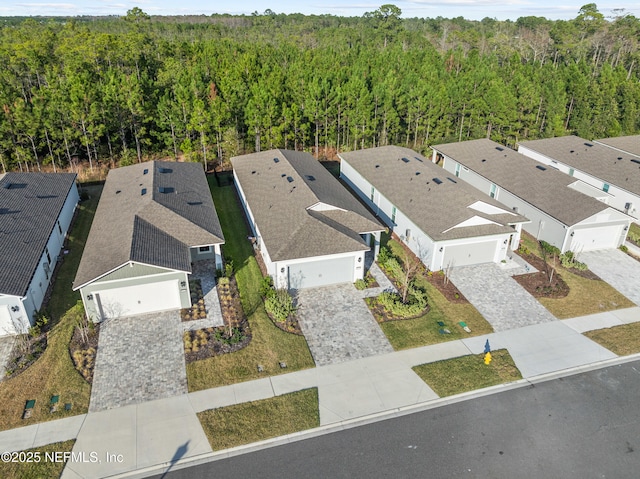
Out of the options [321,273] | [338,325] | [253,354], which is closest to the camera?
[253,354]

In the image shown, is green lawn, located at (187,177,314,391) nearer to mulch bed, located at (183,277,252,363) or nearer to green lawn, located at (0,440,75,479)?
mulch bed, located at (183,277,252,363)

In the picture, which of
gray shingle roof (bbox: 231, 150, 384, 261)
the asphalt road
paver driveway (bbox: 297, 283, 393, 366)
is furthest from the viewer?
gray shingle roof (bbox: 231, 150, 384, 261)

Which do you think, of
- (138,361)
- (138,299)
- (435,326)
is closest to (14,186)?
(138,299)

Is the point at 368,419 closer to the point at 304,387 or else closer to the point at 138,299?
the point at 304,387

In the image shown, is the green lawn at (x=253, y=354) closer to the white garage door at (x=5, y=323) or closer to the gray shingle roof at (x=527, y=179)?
the white garage door at (x=5, y=323)

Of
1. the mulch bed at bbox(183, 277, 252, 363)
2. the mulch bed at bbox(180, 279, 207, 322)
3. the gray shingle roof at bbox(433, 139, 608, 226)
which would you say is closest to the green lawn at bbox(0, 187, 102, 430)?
the mulch bed at bbox(183, 277, 252, 363)

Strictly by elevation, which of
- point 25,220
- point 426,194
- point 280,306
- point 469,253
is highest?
point 25,220
